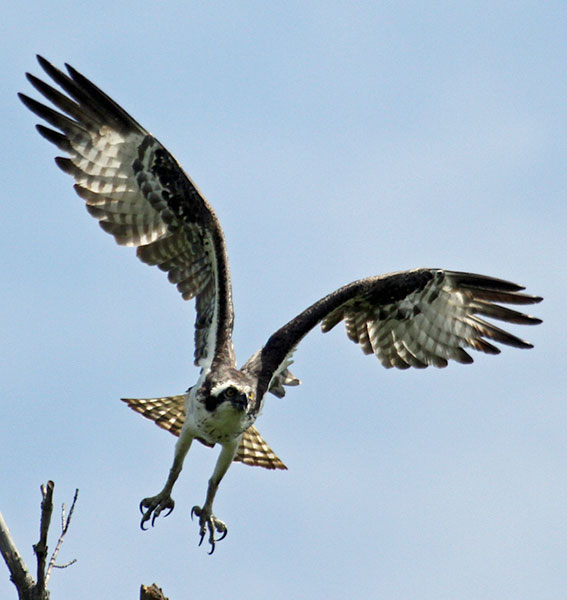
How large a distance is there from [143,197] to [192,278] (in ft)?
2.84

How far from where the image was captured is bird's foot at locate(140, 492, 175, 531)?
28.5ft

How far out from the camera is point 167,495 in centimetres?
873

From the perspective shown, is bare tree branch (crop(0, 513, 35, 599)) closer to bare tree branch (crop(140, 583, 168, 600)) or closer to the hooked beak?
bare tree branch (crop(140, 583, 168, 600))

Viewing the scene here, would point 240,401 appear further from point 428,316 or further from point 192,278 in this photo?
point 428,316

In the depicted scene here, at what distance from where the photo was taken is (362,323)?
1095 cm

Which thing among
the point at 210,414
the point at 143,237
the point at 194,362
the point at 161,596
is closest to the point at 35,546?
the point at 161,596

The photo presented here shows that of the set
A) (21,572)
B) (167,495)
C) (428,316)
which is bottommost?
(21,572)

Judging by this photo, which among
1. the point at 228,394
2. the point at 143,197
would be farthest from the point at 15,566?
the point at 143,197

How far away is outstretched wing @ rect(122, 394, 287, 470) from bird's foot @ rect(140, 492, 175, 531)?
115 cm

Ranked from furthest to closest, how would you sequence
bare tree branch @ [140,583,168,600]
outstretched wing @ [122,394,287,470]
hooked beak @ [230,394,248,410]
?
outstretched wing @ [122,394,287,470] < hooked beak @ [230,394,248,410] < bare tree branch @ [140,583,168,600]

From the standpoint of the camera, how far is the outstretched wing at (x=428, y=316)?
34.9 ft

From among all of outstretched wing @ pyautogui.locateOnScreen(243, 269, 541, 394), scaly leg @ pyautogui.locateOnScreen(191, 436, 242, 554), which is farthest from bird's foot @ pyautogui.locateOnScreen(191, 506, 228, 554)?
outstretched wing @ pyautogui.locateOnScreen(243, 269, 541, 394)

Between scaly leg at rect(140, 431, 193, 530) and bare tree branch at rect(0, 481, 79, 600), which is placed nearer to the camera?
bare tree branch at rect(0, 481, 79, 600)

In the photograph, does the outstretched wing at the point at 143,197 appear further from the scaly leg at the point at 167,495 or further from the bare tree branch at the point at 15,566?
the bare tree branch at the point at 15,566
